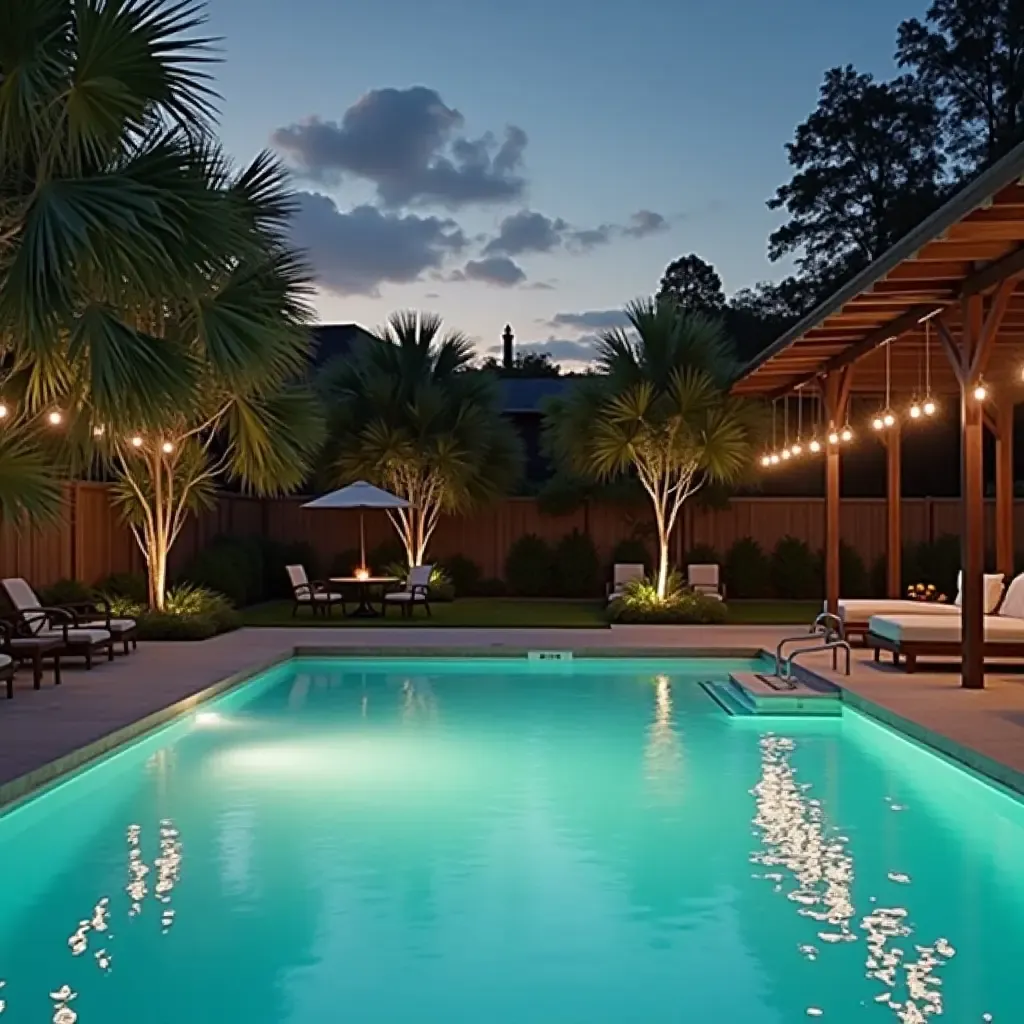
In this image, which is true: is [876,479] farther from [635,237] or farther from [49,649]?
[49,649]

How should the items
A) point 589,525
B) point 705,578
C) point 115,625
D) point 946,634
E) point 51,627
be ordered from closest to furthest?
point 946,634
point 51,627
point 115,625
point 705,578
point 589,525

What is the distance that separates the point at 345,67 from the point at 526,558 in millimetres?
8287

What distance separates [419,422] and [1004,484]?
8.55 metres

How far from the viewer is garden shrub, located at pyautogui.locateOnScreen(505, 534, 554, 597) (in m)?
21.3

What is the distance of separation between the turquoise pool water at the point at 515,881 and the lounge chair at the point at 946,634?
6.11 feet

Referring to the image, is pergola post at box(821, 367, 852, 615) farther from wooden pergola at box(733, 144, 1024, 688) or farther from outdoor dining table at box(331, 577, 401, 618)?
outdoor dining table at box(331, 577, 401, 618)

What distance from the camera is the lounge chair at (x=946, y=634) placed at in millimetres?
11008

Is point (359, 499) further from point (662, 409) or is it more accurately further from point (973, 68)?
point (973, 68)

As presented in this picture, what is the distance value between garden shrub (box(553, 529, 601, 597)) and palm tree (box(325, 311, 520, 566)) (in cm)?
166

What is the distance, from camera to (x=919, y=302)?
10516 millimetres

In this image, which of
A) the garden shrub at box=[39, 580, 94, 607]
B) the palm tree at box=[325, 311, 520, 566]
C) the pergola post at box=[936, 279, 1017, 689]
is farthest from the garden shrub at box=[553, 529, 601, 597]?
the pergola post at box=[936, 279, 1017, 689]

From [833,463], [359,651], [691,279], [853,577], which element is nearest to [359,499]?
[359,651]

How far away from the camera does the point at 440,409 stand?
19.4m

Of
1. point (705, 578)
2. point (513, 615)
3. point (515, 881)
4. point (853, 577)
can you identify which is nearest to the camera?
point (515, 881)
